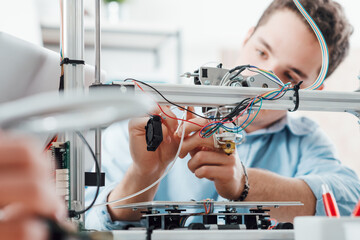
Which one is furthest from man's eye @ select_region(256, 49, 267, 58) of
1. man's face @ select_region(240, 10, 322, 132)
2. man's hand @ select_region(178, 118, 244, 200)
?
man's hand @ select_region(178, 118, 244, 200)

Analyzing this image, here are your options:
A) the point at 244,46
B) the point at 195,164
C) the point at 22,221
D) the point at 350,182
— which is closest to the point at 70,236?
the point at 22,221

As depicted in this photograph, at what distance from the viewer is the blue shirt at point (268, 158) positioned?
1.35 meters

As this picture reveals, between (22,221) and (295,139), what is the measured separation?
4.40 feet

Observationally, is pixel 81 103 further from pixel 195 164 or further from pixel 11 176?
pixel 195 164

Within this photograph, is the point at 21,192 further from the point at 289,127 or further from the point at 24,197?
the point at 289,127

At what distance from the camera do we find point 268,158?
4.83ft

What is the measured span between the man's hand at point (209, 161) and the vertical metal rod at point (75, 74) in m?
0.21

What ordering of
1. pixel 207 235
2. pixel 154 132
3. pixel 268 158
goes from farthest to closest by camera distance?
pixel 268 158
pixel 154 132
pixel 207 235

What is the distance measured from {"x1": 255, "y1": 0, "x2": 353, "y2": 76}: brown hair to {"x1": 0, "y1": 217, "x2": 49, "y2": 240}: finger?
121 centimetres

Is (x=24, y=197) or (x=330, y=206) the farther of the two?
(x=330, y=206)

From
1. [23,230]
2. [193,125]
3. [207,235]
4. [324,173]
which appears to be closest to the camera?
[23,230]

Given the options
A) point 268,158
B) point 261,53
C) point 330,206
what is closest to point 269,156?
point 268,158

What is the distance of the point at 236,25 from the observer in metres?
2.88

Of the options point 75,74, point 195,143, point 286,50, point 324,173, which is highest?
point 286,50
